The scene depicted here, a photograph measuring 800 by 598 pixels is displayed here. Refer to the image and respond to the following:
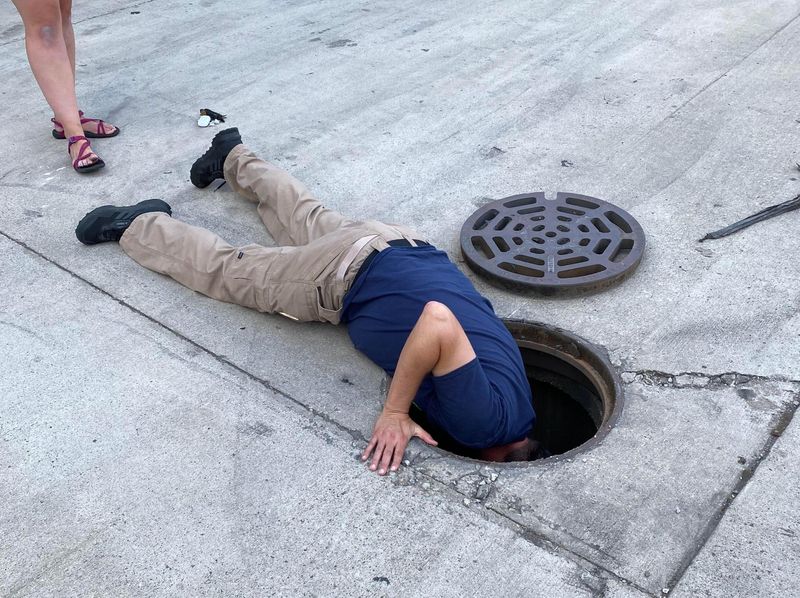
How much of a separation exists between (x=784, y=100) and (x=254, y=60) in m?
3.07

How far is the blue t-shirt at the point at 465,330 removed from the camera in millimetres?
2422

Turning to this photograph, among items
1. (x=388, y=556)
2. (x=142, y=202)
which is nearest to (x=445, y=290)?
(x=388, y=556)

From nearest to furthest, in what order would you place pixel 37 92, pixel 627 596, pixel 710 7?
pixel 627 596
pixel 37 92
pixel 710 7

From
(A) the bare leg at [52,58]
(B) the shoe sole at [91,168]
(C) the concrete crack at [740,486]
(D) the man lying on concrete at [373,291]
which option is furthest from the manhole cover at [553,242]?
(A) the bare leg at [52,58]

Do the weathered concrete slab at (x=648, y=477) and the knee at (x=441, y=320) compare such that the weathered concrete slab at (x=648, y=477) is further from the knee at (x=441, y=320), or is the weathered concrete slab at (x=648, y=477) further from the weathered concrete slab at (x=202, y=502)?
the knee at (x=441, y=320)

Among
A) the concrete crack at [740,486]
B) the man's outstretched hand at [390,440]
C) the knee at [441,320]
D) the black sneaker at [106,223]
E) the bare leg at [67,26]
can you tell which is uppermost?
the knee at [441,320]

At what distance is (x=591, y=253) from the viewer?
330 centimetres

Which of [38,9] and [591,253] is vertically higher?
[38,9]

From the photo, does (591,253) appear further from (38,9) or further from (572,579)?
(38,9)

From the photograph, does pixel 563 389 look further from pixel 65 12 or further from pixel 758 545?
pixel 65 12

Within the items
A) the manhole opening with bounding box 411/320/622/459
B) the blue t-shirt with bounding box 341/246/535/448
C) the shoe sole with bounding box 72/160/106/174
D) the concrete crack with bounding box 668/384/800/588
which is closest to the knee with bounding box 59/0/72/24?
the shoe sole with bounding box 72/160/106/174

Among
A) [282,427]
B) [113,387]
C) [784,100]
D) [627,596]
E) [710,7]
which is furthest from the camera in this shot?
[710,7]

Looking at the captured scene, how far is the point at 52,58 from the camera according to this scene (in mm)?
4105

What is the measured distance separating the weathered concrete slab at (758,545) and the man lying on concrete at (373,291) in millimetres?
650
